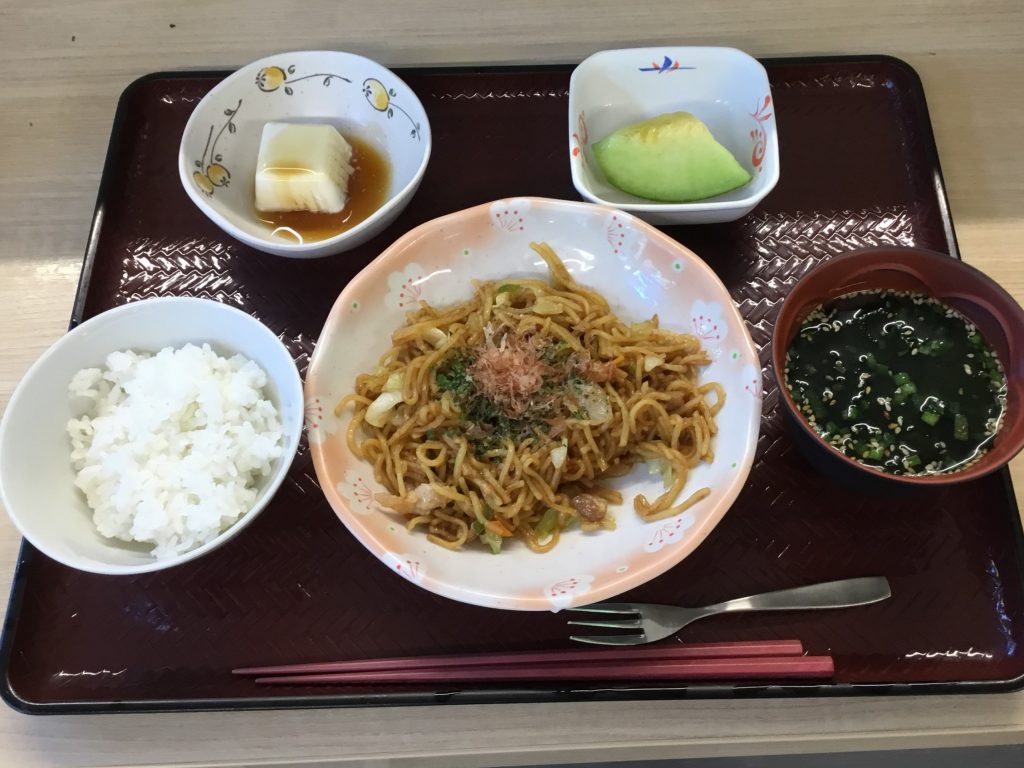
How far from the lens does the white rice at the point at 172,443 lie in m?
1.53

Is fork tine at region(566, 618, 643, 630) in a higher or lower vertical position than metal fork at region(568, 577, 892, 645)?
lower

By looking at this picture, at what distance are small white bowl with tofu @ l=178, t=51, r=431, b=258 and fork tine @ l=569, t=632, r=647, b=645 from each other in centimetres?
113

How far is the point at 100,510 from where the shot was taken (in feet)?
5.17

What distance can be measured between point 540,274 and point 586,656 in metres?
0.93

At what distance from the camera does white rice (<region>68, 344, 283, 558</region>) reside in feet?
5.02

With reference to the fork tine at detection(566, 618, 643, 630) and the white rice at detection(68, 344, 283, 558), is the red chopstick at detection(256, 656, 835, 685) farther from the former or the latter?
the white rice at detection(68, 344, 283, 558)

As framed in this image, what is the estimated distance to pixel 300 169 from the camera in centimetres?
195

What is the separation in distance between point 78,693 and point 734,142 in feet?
7.04

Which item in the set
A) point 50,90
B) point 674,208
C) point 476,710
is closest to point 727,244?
point 674,208

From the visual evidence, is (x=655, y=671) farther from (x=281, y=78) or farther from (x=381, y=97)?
(x=281, y=78)

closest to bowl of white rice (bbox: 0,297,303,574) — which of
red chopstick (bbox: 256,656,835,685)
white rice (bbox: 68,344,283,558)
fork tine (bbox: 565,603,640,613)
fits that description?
white rice (bbox: 68,344,283,558)

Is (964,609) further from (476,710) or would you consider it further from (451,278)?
(451,278)

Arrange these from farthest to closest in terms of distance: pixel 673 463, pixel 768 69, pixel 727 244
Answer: pixel 768 69 → pixel 727 244 → pixel 673 463

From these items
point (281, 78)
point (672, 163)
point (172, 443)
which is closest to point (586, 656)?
point (172, 443)
